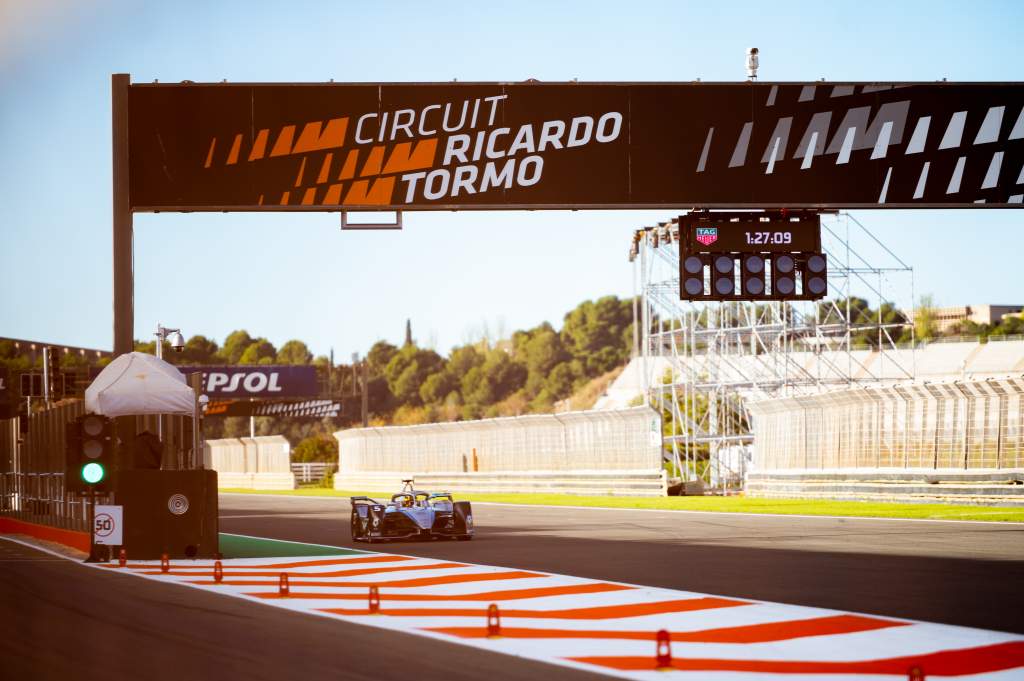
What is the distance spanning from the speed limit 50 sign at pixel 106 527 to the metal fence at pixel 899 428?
17364 millimetres

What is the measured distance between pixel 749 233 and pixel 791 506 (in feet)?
46.1

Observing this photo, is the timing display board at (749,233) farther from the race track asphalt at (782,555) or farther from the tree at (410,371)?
the tree at (410,371)

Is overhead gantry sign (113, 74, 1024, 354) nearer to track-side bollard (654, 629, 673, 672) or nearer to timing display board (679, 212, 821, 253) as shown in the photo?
timing display board (679, 212, 821, 253)

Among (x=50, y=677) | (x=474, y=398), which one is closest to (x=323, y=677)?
(x=50, y=677)

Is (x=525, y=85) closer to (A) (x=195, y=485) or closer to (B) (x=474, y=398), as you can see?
(A) (x=195, y=485)

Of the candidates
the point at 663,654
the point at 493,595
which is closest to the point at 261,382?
the point at 493,595

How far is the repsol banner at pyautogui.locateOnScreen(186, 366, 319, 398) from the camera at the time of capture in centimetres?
8088

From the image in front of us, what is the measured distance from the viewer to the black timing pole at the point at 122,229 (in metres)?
19.8

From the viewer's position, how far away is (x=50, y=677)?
8867 mm

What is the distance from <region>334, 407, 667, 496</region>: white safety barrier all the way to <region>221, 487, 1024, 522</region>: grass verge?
0.99 metres

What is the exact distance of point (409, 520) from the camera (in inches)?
926

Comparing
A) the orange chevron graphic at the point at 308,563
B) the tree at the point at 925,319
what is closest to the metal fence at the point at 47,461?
the orange chevron graphic at the point at 308,563

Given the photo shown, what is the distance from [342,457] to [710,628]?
58522 mm

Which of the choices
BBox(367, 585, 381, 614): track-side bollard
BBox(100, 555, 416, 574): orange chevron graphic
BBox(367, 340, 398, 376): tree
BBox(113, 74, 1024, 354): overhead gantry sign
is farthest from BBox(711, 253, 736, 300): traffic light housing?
BBox(367, 340, 398, 376): tree
